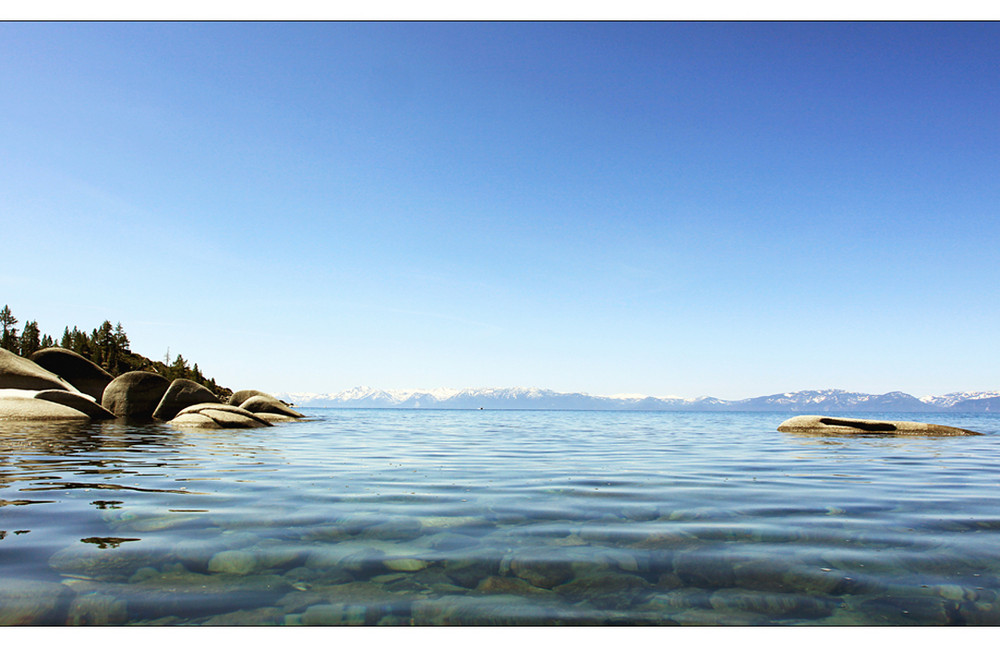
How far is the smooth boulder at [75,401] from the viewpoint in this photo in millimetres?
21984

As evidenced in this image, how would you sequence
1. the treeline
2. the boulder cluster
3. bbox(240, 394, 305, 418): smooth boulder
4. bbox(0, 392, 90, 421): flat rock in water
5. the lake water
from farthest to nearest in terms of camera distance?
the treeline → bbox(240, 394, 305, 418): smooth boulder → the boulder cluster → bbox(0, 392, 90, 421): flat rock in water → the lake water

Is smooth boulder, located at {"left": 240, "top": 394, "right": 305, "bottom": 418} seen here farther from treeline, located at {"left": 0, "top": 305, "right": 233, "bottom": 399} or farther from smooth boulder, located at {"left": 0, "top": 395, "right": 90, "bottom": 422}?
treeline, located at {"left": 0, "top": 305, "right": 233, "bottom": 399}

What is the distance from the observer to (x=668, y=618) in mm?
3609

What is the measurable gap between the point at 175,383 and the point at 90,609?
29458mm

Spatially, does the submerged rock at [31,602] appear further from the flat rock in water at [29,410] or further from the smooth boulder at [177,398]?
the smooth boulder at [177,398]

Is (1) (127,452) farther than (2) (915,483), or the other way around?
(1) (127,452)

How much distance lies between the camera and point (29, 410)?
803 inches

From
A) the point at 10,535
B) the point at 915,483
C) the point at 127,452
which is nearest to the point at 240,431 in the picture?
the point at 127,452

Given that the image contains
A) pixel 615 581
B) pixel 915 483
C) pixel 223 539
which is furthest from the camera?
pixel 915 483

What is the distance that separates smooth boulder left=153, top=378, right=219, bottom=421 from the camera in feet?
91.1

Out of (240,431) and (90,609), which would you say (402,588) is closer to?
(90,609)

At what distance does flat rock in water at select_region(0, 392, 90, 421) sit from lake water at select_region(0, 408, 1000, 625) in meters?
13.4

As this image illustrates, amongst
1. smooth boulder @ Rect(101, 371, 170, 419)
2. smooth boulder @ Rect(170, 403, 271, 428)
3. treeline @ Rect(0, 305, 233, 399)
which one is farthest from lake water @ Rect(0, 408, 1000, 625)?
treeline @ Rect(0, 305, 233, 399)
